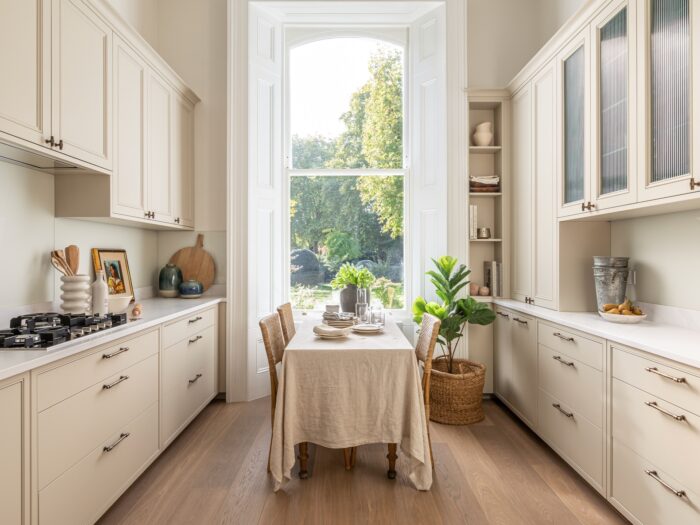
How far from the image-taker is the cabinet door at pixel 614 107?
2.15 metres

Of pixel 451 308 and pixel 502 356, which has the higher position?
pixel 451 308

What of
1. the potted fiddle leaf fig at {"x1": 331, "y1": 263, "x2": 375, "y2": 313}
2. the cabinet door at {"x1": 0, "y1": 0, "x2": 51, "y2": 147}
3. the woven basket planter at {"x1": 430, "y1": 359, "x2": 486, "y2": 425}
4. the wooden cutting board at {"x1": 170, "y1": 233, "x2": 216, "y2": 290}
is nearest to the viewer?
the cabinet door at {"x1": 0, "y1": 0, "x2": 51, "y2": 147}

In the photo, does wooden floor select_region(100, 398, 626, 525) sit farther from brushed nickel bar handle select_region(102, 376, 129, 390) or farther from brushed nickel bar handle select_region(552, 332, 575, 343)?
brushed nickel bar handle select_region(552, 332, 575, 343)

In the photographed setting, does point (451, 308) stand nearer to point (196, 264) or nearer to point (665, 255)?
point (665, 255)

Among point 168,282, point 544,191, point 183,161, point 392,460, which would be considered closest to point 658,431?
point 392,460

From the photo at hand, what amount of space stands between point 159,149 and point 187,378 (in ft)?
5.73

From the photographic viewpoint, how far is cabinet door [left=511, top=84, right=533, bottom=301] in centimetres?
332

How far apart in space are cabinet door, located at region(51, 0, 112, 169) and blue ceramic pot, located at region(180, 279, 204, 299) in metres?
1.34

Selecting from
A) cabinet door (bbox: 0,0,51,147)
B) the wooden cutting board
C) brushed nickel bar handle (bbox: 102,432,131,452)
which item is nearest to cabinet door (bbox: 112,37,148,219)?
cabinet door (bbox: 0,0,51,147)

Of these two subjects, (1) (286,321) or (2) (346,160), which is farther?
(2) (346,160)

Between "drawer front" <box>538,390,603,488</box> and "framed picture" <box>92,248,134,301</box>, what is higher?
"framed picture" <box>92,248,134,301</box>

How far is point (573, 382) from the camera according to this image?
7.85 feet

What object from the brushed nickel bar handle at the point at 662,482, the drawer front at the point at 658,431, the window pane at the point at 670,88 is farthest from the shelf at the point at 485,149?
the brushed nickel bar handle at the point at 662,482

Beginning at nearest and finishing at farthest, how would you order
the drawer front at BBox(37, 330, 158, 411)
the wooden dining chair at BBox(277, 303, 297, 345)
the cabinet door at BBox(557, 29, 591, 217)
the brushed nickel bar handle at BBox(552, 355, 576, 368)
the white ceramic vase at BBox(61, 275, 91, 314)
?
the drawer front at BBox(37, 330, 158, 411), the white ceramic vase at BBox(61, 275, 91, 314), the brushed nickel bar handle at BBox(552, 355, 576, 368), the cabinet door at BBox(557, 29, 591, 217), the wooden dining chair at BBox(277, 303, 297, 345)
